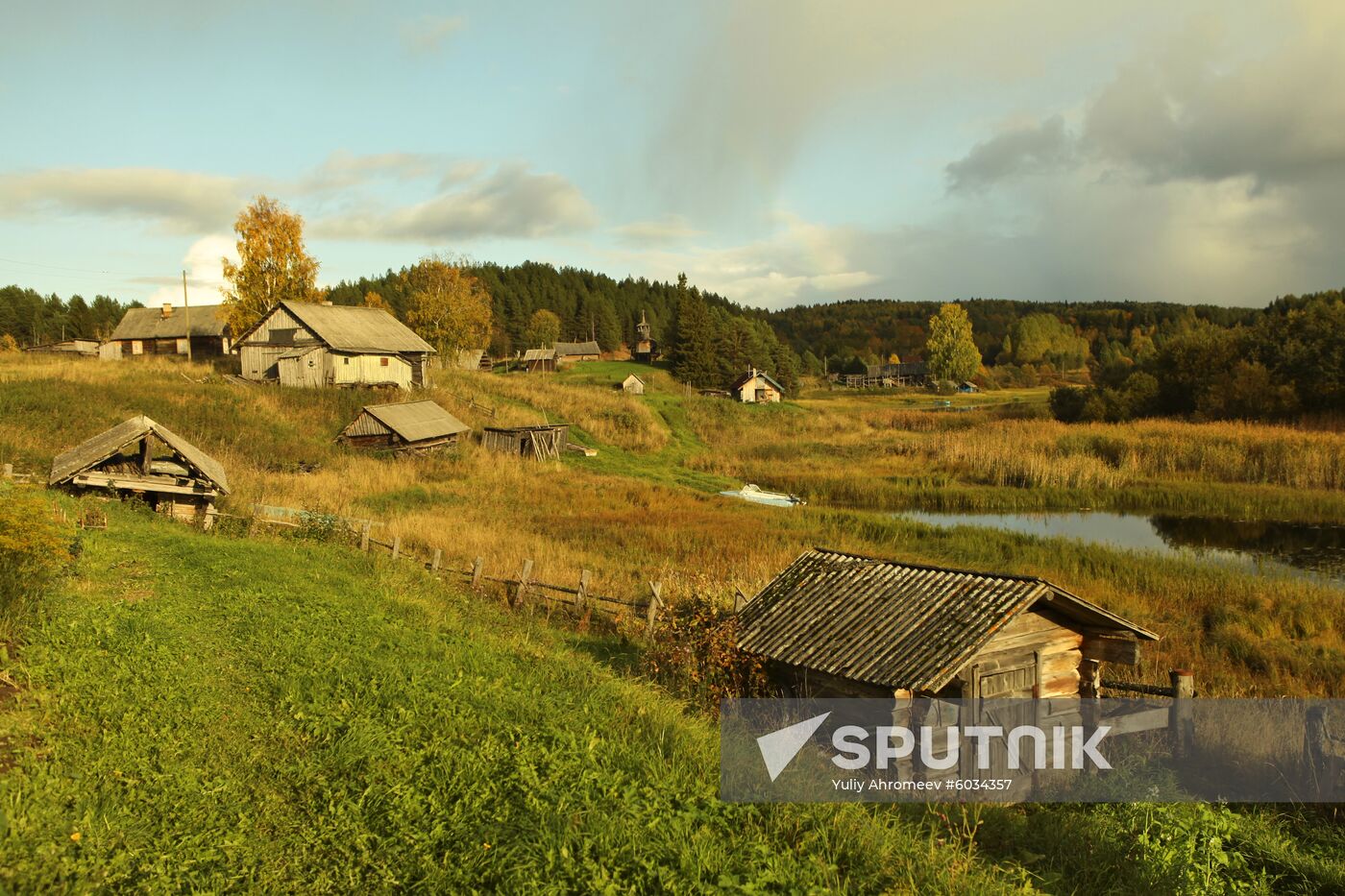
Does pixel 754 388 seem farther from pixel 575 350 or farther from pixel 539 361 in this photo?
pixel 575 350

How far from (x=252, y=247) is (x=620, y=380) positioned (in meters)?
38.5

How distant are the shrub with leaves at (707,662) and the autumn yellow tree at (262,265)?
59.1m

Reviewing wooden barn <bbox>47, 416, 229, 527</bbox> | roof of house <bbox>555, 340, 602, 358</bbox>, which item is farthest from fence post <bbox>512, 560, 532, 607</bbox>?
roof of house <bbox>555, 340, 602, 358</bbox>

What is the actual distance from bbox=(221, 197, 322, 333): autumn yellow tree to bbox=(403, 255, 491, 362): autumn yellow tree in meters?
12.8

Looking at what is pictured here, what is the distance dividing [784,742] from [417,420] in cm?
3892

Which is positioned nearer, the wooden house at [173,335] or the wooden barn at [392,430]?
the wooden barn at [392,430]

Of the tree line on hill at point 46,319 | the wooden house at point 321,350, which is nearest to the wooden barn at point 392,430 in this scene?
the wooden house at point 321,350

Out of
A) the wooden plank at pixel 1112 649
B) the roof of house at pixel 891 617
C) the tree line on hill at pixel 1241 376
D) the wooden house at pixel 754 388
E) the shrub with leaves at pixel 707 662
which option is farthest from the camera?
the wooden house at pixel 754 388

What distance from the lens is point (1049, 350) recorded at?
16238cm

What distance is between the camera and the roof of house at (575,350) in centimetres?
11040

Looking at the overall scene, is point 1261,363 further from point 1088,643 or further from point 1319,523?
point 1088,643

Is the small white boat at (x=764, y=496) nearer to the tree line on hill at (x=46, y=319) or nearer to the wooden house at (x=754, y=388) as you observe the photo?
the wooden house at (x=754, y=388)

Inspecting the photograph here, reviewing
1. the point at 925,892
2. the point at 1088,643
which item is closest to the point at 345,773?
the point at 925,892

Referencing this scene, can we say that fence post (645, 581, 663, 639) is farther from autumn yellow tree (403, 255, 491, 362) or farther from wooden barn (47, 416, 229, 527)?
autumn yellow tree (403, 255, 491, 362)
